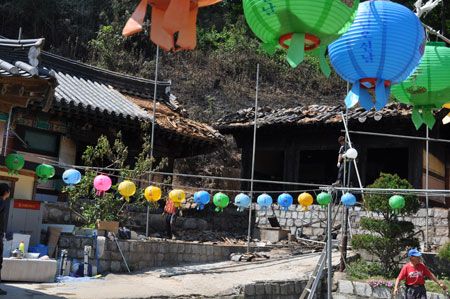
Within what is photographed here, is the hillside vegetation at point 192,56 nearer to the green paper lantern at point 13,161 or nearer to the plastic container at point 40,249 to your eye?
the plastic container at point 40,249

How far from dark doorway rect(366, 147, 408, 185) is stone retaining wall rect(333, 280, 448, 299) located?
10.4 m

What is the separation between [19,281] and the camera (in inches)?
412

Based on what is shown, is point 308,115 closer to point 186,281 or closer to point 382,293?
point 382,293

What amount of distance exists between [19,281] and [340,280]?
8.13 metres

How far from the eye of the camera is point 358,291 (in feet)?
42.1

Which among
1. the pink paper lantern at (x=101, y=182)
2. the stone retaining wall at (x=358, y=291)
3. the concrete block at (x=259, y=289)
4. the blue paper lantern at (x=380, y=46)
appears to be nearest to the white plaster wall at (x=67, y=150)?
the pink paper lantern at (x=101, y=182)

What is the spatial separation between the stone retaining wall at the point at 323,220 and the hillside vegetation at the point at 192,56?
40.8ft

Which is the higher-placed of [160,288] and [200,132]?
[200,132]

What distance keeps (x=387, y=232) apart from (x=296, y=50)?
9832 mm

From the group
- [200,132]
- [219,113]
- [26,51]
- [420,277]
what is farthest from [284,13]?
[219,113]

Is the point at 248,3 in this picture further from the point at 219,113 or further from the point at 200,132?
the point at 219,113

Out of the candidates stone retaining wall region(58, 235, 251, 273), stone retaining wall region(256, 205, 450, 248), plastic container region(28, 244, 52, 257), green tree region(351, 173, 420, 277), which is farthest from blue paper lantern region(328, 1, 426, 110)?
stone retaining wall region(256, 205, 450, 248)

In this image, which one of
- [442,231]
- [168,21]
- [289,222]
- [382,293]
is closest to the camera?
[168,21]

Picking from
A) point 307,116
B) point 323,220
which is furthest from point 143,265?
point 307,116
